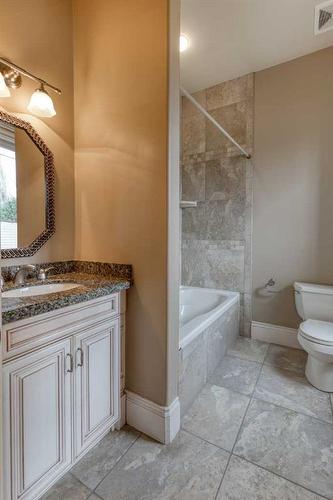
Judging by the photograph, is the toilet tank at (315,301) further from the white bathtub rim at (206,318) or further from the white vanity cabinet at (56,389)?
the white vanity cabinet at (56,389)

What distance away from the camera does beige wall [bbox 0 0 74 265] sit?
54.7 inches

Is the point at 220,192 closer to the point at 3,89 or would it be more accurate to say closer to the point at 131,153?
the point at 131,153

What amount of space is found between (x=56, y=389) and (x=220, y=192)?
92.7 inches

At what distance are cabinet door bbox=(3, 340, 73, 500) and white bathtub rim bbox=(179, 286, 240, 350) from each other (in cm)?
69

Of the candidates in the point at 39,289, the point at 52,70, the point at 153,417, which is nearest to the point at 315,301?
the point at 153,417

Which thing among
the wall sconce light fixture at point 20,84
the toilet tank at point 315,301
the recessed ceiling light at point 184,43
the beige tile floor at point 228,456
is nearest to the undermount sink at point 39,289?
the beige tile floor at point 228,456

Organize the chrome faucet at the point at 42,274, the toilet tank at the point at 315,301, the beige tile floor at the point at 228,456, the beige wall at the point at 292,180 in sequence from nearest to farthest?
1. the beige tile floor at the point at 228,456
2. the chrome faucet at the point at 42,274
3. the toilet tank at the point at 315,301
4. the beige wall at the point at 292,180

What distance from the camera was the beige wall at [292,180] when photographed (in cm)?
228

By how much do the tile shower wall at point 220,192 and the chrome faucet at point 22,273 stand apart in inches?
73.4

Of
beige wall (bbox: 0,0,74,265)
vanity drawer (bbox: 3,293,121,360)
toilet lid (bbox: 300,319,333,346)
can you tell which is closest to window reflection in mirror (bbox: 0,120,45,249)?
beige wall (bbox: 0,0,74,265)

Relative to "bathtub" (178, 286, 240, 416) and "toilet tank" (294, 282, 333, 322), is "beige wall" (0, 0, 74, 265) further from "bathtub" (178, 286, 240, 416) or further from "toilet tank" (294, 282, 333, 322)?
"toilet tank" (294, 282, 333, 322)

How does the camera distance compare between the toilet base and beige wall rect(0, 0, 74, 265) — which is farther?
Answer: the toilet base

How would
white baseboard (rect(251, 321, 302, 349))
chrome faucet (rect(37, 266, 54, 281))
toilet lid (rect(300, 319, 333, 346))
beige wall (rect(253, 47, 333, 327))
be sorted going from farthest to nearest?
white baseboard (rect(251, 321, 302, 349)) → beige wall (rect(253, 47, 333, 327)) → toilet lid (rect(300, 319, 333, 346)) → chrome faucet (rect(37, 266, 54, 281))

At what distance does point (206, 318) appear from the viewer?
1.94 meters
